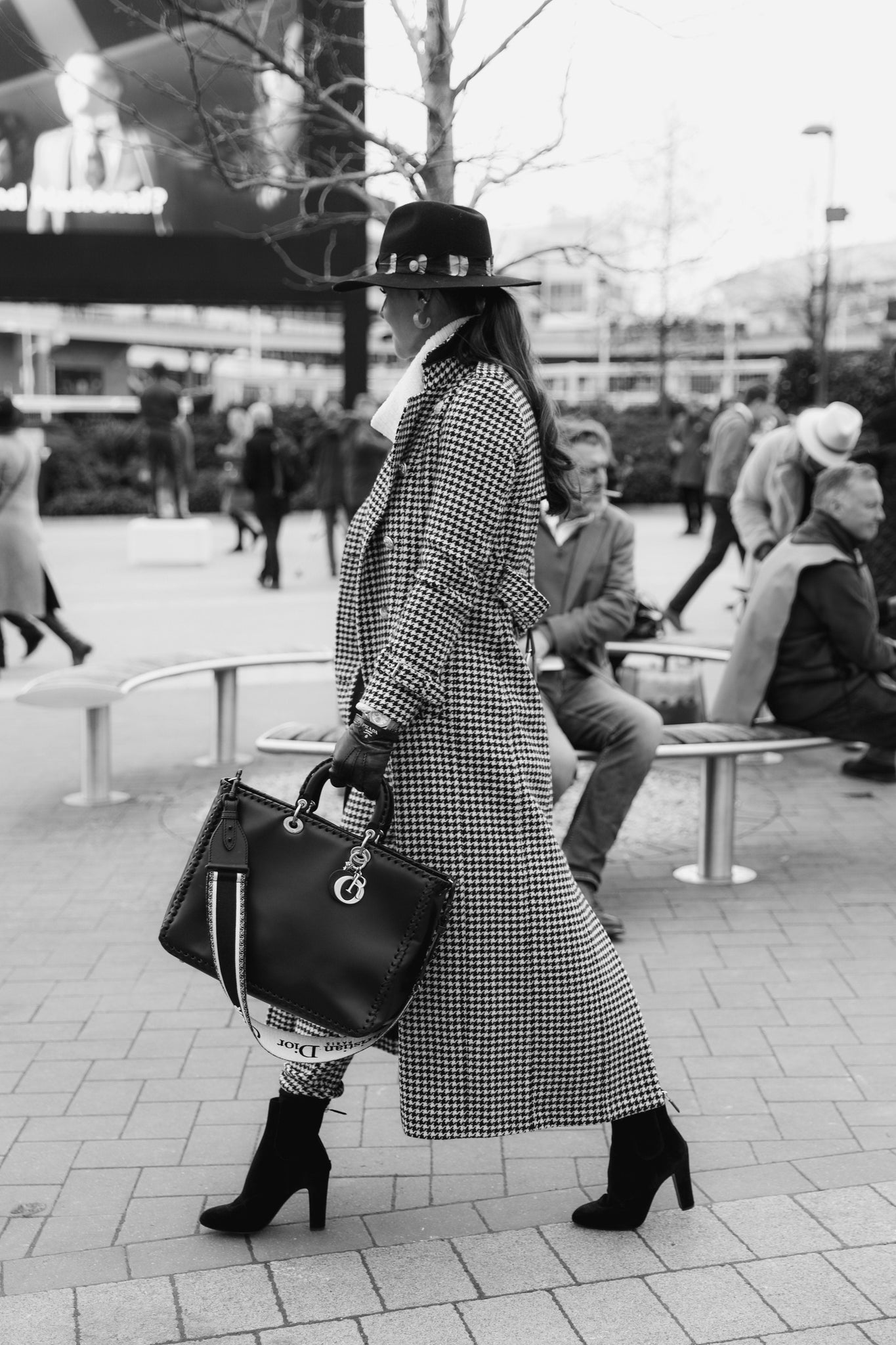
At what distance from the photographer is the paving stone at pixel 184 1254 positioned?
2936 millimetres

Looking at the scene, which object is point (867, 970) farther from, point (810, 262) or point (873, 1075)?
point (810, 262)

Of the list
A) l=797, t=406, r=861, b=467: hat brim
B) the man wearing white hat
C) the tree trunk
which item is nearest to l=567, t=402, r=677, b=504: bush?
the man wearing white hat

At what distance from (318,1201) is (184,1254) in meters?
0.28

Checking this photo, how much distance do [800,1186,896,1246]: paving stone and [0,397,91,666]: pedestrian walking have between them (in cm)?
733

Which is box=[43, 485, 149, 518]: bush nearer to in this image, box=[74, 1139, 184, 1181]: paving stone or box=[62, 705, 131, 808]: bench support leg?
box=[62, 705, 131, 808]: bench support leg

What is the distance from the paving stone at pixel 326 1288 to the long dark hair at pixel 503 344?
5.19 feet

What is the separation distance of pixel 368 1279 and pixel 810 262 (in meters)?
41.6

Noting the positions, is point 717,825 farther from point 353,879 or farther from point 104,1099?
point 353,879

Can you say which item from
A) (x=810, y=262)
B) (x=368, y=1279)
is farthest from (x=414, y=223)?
(x=810, y=262)

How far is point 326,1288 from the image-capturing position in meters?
2.85

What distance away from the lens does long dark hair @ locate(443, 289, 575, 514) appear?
9.77ft

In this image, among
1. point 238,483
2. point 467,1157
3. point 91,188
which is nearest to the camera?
point 467,1157

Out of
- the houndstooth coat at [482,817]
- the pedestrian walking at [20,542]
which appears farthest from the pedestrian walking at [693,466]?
the houndstooth coat at [482,817]

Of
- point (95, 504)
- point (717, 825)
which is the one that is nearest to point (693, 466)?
point (95, 504)
